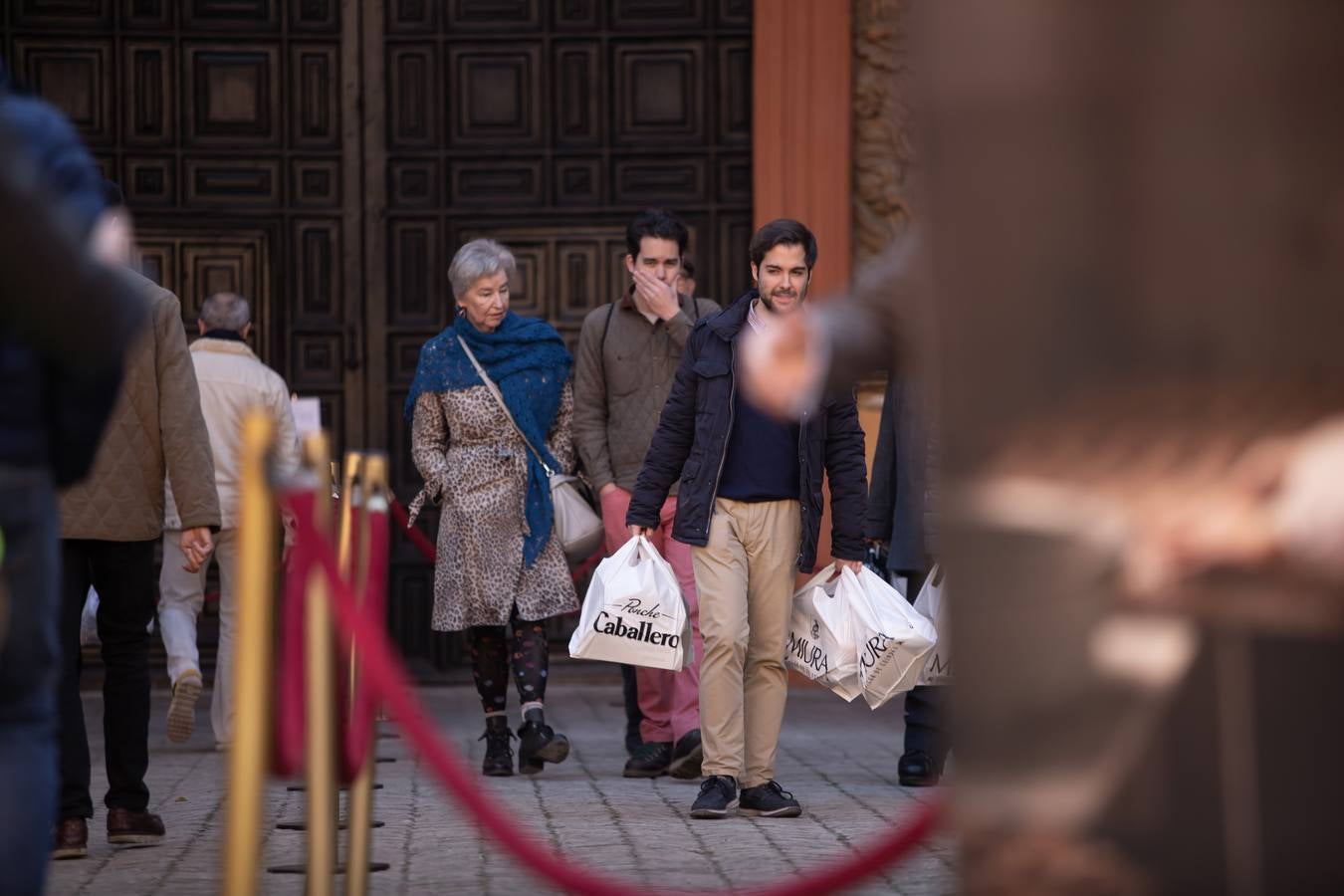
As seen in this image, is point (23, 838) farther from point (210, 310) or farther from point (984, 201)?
point (210, 310)

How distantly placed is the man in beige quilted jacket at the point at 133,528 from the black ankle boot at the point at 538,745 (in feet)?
6.27

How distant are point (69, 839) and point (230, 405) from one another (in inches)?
A: 127

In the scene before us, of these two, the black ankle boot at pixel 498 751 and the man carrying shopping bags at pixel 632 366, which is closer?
the black ankle boot at pixel 498 751

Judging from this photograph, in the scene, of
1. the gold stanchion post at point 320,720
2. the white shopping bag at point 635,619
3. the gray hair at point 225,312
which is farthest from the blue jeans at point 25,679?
the gray hair at point 225,312

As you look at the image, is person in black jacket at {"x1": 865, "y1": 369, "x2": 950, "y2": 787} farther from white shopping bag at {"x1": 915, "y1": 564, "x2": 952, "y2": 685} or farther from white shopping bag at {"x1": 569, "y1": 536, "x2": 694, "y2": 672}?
white shopping bag at {"x1": 569, "y1": 536, "x2": 694, "y2": 672}

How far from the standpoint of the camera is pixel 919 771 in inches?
308

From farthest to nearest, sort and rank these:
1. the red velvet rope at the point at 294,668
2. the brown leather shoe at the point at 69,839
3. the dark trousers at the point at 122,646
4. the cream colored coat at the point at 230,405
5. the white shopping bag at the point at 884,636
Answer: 1. the cream colored coat at the point at 230,405
2. the white shopping bag at the point at 884,636
3. the dark trousers at the point at 122,646
4. the brown leather shoe at the point at 69,839
5. the red velvet rope at the point at 294,668

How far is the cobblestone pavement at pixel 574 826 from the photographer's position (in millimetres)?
5777

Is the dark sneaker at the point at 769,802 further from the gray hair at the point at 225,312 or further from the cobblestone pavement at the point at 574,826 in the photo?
the gray hair at the point at 225,312

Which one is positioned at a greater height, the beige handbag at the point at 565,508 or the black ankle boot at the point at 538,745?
the beige handbag at the point at 565,508

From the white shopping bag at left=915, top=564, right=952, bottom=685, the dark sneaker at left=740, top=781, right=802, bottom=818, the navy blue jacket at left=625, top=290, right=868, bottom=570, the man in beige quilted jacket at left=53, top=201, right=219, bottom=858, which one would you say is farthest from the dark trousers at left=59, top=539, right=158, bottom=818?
the white shopping bag at left=915, top=564, right=952, bottom=685

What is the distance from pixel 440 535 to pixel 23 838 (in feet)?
17.6

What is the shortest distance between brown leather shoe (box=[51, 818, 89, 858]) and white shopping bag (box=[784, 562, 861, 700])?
7.95 ft

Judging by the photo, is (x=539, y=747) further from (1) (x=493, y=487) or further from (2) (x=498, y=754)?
(1) (x=493, y=487)
